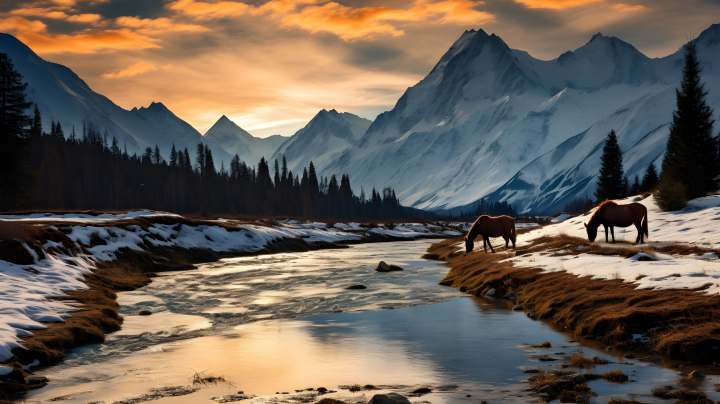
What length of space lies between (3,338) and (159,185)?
156055 millimetres

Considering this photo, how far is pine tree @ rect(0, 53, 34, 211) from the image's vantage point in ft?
211

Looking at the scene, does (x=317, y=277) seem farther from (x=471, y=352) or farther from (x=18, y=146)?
(x=18, y=146)

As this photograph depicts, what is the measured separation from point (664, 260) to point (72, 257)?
3411 centimetres

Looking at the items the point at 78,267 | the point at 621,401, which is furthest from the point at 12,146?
the point at 621,401

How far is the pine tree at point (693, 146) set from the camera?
163 feet

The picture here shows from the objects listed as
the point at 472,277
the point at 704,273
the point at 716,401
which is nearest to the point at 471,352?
the point at 716,401

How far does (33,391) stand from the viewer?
465 inches

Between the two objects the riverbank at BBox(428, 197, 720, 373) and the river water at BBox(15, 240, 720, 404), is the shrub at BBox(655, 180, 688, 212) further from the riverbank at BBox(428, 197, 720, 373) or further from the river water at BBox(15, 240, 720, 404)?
the river water at BBox(15, 240, 720, 404)

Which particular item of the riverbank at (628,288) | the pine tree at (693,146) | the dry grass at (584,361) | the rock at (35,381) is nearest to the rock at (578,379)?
the dry grass at (584,361)

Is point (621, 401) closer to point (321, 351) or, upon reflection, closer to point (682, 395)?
point (682, 395)

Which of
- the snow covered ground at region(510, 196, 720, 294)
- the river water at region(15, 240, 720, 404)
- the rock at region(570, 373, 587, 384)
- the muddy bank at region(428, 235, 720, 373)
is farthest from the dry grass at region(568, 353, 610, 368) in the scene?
the snow covered ground at region(510, 196, 720, 294)

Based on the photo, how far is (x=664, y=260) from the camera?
2130 cm

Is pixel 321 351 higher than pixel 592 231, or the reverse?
pixel 592 231

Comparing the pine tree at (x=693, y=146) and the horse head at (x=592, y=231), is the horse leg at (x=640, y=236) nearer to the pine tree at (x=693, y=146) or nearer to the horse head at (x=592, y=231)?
the horse head at (x=592, y=231)
